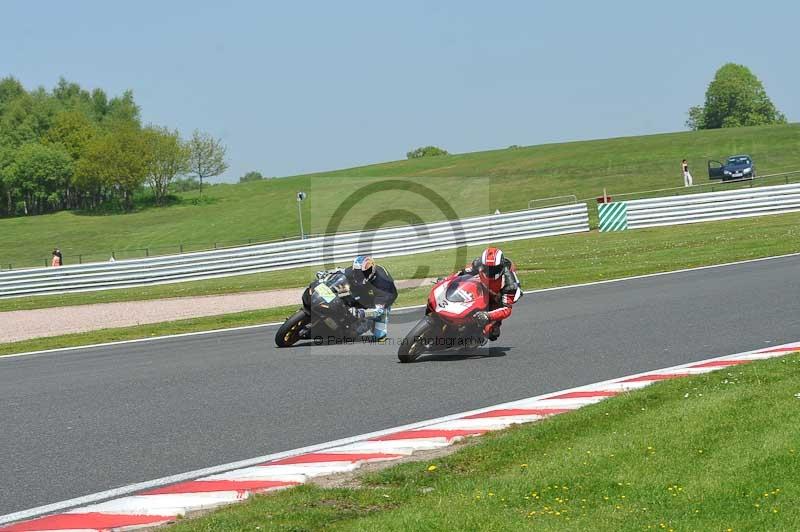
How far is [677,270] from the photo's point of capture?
22.6 metres

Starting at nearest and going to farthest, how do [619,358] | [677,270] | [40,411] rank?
[40,411] < [619,358] < [677,270]

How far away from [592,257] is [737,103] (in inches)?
4976

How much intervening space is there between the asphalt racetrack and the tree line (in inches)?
3129

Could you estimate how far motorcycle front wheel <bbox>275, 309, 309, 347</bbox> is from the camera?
14727 mm

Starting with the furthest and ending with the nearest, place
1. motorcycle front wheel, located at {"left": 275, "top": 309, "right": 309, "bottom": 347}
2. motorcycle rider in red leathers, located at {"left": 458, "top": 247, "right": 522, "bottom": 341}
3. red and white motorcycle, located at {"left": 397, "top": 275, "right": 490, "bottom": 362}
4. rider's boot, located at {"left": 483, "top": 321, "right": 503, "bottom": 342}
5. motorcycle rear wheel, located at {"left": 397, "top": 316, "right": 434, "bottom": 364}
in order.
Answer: motorcycle front wheel, located at {"left": 275, "top": 309, "right": 309, "bottom": 347} < rider's boot, located at {"left": 483, "top": 321, "right": 503, "bottom": 342} < motorcycle rider in red leathers, located at {"left": 458, "top": 247, "right": 522, "bottom": 341} < motorcycle rear wheel, located at {"left": 397, "top": 316, "right": 434, "bottom": 364} < red and white motorcycle, located at {"left": 397, "top": 275, "right": 490, "bottom": 362}

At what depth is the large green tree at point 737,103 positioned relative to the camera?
142m

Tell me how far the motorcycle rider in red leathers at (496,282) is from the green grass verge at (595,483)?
4.32 m

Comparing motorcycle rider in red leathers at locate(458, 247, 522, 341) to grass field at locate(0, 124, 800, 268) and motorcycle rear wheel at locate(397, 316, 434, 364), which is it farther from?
grass field at locate(0, 124, 800, 268)

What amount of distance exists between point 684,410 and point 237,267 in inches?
1107

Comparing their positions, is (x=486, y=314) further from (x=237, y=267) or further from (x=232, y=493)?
(x=237, y=267)

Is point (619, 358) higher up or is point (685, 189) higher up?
point (685, 189)

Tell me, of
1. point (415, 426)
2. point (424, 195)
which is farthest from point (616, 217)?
point (424, 195)

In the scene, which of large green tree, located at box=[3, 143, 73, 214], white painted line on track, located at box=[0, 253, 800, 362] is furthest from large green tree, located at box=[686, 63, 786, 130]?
white painted line on track, located at box=[0, 253, 800, 362]

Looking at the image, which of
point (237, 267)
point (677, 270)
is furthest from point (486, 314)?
point (237, 267)
